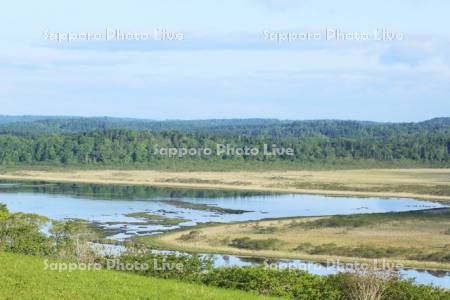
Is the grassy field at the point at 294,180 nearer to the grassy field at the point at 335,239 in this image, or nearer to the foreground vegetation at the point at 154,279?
the grassy field at the point at 335,239

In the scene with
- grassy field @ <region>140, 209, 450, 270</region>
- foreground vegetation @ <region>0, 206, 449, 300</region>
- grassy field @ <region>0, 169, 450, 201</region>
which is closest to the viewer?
foreground vegetation @ <region>0, 206, 449, 300</region>

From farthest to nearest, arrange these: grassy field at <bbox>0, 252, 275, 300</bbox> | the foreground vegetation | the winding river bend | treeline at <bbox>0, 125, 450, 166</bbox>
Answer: treeline at <bbox>0, 125, 450, 166</bbox> < the winding river bend < the foreground vegetation < grassy field at <bbox>0, 252, 275, 300</bbox>

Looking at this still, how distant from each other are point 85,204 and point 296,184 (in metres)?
34.9

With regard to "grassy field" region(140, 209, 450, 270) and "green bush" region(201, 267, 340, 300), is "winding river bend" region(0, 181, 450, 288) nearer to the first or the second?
"grassy field" region(140, 209, 450, 270)

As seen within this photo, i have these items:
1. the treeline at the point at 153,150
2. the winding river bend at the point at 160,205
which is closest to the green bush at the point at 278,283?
the winding river bend at the point at 160,205

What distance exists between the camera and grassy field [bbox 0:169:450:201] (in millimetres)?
98806

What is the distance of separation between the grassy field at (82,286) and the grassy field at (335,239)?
2770 centimetres

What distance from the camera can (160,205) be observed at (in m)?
82.1

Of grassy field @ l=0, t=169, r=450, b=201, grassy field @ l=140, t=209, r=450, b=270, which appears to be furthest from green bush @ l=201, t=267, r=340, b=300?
grassy field @ l=0, t=169, r=450, b=201

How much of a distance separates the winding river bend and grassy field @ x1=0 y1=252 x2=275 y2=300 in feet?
93.7

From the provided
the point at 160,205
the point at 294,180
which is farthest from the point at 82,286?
the point at 294,180

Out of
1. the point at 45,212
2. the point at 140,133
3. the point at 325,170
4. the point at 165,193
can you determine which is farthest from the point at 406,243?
the point at 140,133

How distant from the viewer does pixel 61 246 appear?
33.2 metres

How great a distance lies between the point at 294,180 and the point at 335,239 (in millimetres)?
58264
